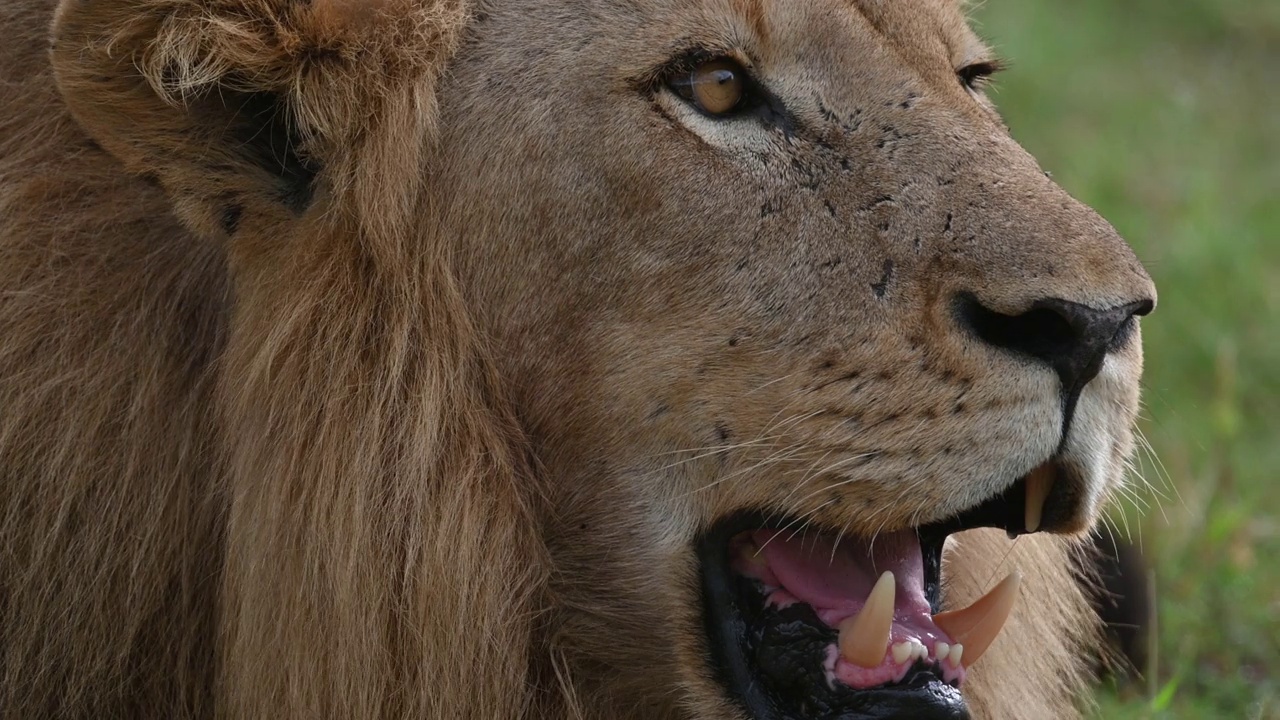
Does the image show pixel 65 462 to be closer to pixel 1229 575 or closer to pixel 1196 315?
pixel 1229 575

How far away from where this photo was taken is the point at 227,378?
2.77 meters

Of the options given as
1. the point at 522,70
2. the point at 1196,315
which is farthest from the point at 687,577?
the point at 1196,315

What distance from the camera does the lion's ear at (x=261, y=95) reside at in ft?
8.38

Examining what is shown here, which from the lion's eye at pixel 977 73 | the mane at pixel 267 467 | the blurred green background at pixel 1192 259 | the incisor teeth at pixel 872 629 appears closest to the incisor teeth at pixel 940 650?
the incisor teeth at pixel 872 629

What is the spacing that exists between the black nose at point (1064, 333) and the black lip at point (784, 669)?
43cm

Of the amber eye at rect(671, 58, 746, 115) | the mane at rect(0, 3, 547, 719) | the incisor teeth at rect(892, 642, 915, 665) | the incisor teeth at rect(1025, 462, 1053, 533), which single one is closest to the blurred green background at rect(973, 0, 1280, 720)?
the incisor teeth at rect(1025, 462, 1053, 533)

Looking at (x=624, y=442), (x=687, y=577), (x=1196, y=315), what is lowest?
(x=1196, y=315)

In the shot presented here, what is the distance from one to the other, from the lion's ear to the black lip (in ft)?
2.61

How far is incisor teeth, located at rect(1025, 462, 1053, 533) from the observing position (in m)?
2.57

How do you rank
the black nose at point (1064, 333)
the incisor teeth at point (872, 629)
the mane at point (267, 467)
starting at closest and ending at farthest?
the black nose at point (1064, 333) → the incisor teeth at point (872, 629) → the mane at point (267, 467)

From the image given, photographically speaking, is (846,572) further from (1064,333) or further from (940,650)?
(1064,333)

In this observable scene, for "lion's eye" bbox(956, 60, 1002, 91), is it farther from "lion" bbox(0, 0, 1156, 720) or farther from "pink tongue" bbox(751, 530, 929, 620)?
"pink tongue" bbox(751, 530, 929, 620)

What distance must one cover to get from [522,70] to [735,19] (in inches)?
14.4

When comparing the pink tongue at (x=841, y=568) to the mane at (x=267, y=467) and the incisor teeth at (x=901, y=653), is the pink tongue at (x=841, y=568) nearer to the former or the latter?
the incisor teeth at (x=901, y=653)
